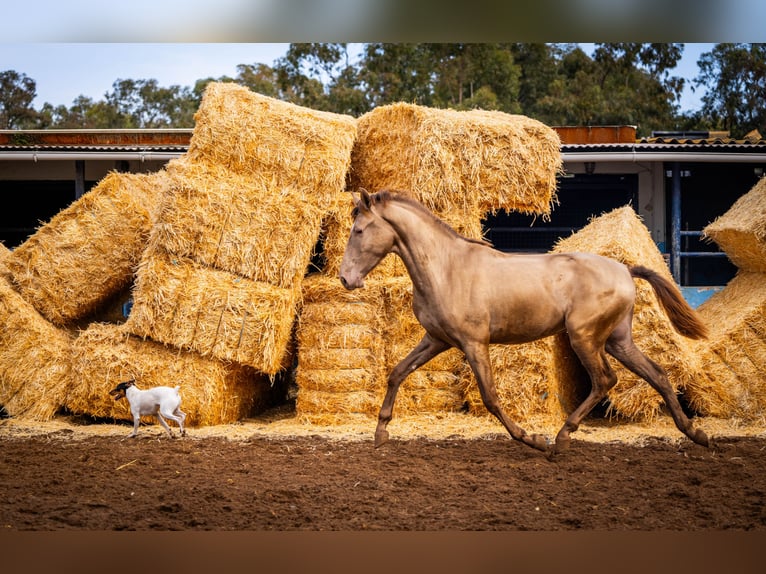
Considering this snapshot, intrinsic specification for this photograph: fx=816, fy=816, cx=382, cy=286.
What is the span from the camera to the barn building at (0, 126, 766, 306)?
37.8 feet

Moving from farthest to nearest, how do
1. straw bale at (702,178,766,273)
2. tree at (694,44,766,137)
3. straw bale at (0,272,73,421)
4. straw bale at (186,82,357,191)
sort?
1. tree at (694,44,766,137)
2. straw bale at (702,178,766,273)
3. straw bale at (0,272,73,421)
4. straw bale at (186,82,357,191)

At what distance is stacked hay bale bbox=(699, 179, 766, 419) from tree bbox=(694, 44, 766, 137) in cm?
1177

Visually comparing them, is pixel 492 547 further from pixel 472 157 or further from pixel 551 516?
pixel 472 157

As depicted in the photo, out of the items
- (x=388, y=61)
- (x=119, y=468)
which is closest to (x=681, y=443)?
(x=119, y=468)

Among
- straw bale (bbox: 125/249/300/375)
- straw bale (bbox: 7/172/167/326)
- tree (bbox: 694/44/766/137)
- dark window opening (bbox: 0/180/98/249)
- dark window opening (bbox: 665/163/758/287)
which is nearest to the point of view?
straw bale (bbox: 125/249/300/375)

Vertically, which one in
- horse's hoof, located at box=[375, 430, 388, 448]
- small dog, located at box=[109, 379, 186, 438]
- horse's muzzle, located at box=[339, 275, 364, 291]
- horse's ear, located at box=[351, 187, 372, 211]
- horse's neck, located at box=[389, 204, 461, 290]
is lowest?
horse's hoof, located at box=[375, 430, 388, 448]

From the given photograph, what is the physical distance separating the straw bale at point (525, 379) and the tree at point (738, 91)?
13904 millimetres

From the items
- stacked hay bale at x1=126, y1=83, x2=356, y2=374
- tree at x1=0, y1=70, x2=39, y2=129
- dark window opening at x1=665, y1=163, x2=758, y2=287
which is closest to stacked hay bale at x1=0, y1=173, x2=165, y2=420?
stacked hay bale at x1=126, y1=83, x2=356, y2=374

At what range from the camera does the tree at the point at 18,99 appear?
90.8 feet

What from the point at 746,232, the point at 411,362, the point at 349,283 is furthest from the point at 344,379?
the point at 746,232

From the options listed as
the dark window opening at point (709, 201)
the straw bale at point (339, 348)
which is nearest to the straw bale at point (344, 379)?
the straw bale at point (339, 348)

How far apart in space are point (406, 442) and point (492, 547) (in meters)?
2.31

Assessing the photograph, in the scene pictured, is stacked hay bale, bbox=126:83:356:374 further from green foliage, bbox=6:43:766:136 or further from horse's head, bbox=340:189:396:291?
green foliage, bbox=6:43:766:136

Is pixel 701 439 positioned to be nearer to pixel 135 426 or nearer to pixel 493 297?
pixel 493 297
